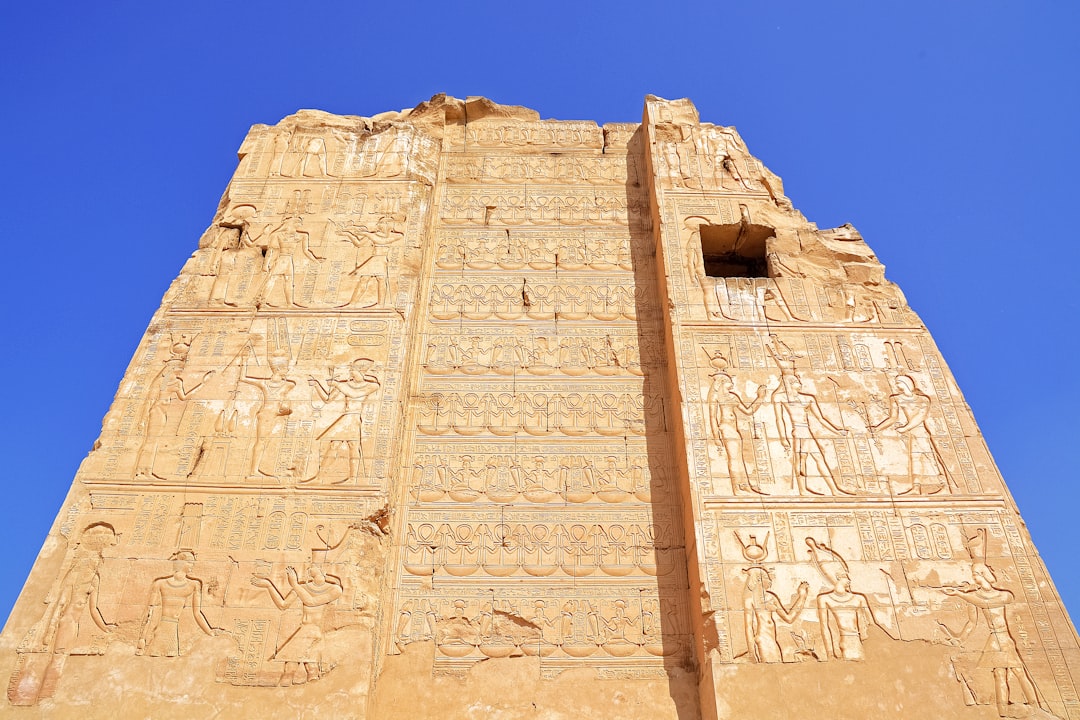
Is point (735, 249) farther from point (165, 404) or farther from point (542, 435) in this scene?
point (165, 404)

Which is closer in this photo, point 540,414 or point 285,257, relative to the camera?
point 540,414

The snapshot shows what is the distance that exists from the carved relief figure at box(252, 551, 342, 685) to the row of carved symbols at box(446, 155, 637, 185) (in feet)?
14.3

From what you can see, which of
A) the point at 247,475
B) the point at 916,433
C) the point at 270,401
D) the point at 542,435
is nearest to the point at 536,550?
the point at 542,435

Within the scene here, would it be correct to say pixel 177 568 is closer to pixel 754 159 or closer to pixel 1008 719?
pixel 1008 719

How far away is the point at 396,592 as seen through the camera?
18.9ft

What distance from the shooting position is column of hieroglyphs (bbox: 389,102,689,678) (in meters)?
5.69

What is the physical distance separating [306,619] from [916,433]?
441 cm

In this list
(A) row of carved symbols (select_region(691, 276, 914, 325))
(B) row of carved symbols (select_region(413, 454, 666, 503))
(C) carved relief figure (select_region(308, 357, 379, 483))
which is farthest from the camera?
(A) row of carved symbols (select_region(691, 276, 914, 325))

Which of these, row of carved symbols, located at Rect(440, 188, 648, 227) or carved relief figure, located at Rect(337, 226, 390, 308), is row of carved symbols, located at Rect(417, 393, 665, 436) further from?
row of carved symbols, located at Rect(440, 188, 648, 227)

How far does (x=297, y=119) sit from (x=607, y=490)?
4972mm

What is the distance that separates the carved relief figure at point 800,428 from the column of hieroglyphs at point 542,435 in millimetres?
900

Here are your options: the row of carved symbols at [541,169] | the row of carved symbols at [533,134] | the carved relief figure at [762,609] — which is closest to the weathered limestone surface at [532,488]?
the carved relief figure at [762,609]

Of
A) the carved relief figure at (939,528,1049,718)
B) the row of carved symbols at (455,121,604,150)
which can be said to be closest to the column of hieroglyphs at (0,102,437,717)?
the row of carved symbols at (455,121,604,150)

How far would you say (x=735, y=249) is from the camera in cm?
779
